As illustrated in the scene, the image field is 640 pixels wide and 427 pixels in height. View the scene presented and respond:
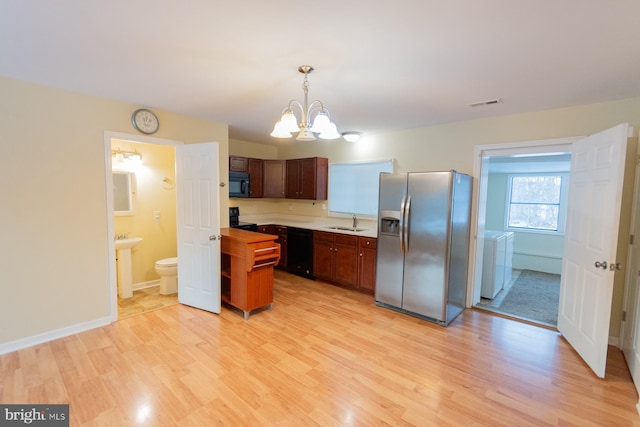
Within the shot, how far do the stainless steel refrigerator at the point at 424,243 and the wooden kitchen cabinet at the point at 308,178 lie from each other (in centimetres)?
172

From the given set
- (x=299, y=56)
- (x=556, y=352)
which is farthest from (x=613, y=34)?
(x=556, y=352)

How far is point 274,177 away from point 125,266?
284 centimetres

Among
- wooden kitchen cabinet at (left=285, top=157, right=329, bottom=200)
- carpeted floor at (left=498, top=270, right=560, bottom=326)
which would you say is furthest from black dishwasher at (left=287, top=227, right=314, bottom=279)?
carpeted floor at (left=498, top=270, right=560, bottom=326)

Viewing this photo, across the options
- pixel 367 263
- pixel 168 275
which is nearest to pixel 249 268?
pixel 168 275

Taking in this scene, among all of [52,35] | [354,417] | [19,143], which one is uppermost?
[52,35]

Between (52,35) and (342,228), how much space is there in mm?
3903

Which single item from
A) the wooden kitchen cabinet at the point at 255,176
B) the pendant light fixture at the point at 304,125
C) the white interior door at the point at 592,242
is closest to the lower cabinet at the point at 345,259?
the wooden kitchen cabinet at the point at 255,176

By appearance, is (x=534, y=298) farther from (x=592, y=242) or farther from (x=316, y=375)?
(x=316, y=375)

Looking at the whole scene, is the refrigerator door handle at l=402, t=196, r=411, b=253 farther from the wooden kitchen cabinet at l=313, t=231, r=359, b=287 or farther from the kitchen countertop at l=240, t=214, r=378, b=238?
the wooden kitchen cabinet at l=313, t=231, r=359, b=287

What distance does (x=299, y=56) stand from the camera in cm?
203

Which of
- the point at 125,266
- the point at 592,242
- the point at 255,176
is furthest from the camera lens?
the point at 255,176

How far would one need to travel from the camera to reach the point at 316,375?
7.66 ft

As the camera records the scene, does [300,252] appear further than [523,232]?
No

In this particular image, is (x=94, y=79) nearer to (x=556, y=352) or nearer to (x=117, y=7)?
(x=117, y=7)
